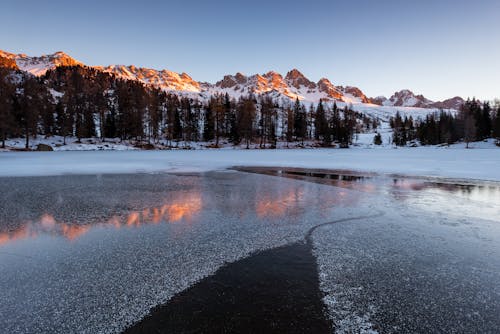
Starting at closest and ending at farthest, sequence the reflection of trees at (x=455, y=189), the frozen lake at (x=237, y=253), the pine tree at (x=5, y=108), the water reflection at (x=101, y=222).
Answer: the frozen lake at (x=237, y=253), the water reflection at (x=101, y=222), the reflection of trees at (x=455, y=189), the pine tree at (x=5, y=108)

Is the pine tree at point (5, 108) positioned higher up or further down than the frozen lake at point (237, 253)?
higher up

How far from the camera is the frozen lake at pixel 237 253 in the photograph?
3.07m

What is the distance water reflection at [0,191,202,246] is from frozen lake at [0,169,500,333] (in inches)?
1.8

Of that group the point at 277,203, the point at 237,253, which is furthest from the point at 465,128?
the point at 237,253

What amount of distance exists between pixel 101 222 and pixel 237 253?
366 centimetres

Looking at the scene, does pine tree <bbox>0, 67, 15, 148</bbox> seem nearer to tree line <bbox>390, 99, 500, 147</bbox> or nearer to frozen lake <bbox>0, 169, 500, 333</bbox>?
frozen lake <bbox>0, 169, 500, 333</bbox>

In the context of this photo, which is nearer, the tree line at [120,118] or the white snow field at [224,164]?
the white snow field at [224,164]

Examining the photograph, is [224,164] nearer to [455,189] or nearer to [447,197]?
[455,189]

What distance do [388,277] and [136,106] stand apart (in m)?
73.0

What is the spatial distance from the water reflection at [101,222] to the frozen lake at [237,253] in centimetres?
5

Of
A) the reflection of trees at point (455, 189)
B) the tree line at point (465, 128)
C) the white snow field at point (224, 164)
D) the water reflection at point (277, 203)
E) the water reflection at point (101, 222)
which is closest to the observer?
the water reflection at point (101, 222)

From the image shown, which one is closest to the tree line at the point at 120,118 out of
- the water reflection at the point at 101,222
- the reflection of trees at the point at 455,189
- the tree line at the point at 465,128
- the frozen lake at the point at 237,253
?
the tree line at the point at 465,128

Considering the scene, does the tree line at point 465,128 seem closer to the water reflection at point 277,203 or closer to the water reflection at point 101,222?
the water reflection at point 277,203

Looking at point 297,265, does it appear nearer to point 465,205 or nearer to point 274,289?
point 274,289
